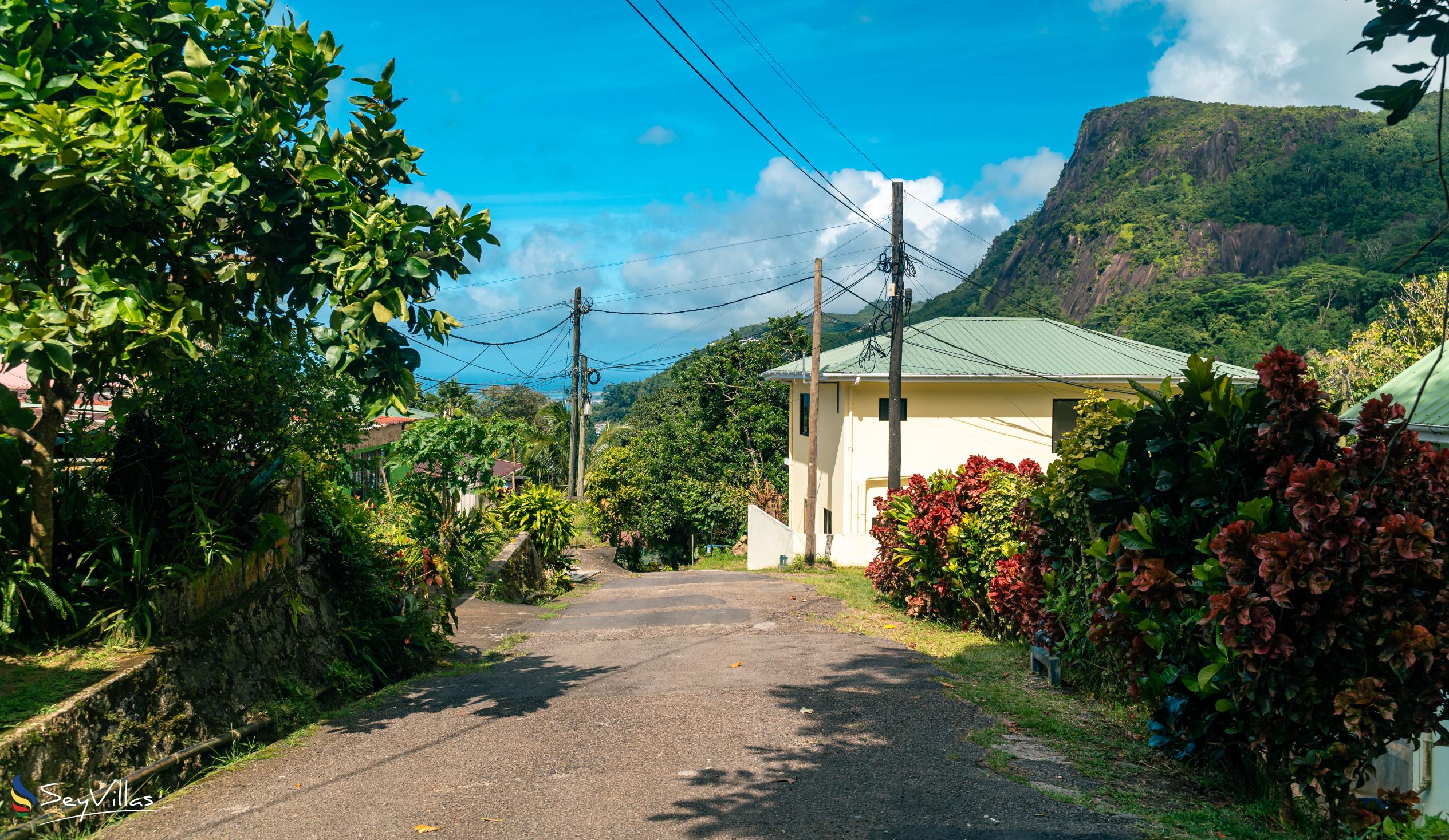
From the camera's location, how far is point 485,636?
462 inches

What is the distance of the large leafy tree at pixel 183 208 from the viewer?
4.93m

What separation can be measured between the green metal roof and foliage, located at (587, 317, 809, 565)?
609cm

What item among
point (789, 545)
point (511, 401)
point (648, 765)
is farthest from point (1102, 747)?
point (511, 401)

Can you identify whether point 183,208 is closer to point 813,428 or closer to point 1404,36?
point 1404,36

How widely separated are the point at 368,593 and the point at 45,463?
3446mm

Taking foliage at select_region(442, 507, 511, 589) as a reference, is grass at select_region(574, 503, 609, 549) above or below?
below

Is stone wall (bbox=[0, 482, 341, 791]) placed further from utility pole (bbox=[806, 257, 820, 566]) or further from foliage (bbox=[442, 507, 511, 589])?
utility pole (bbox=[806, 257, 820, 566])

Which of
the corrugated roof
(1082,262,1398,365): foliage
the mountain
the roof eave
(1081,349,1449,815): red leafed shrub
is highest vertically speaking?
the mountain

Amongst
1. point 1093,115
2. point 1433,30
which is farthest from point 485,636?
point 1093,115

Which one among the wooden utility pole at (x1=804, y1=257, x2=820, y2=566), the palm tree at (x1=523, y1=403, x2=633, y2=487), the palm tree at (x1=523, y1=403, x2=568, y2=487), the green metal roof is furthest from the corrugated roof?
the palm tree at (x1=523, y1=403, x2=568, y2=487)

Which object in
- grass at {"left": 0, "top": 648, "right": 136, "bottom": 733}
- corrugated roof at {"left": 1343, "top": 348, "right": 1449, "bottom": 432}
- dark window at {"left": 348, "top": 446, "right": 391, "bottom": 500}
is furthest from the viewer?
dark window at {"left": 348, "top": 446, "right": 391, "bottom": 500}

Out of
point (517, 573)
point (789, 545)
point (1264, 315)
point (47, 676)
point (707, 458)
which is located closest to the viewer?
point (47, 676)

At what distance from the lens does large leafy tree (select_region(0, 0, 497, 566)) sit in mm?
4934

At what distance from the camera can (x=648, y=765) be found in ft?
19.6
